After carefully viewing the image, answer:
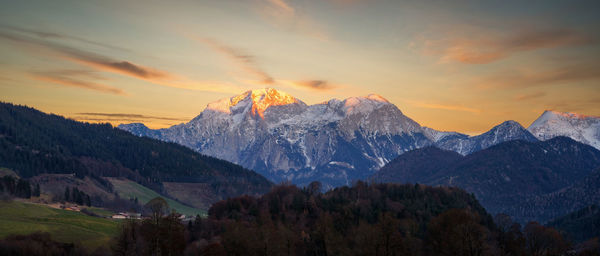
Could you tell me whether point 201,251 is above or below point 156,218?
below

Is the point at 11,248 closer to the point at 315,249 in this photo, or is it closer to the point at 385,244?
the point at 315,249

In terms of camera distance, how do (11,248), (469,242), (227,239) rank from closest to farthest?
(469,242), (227,239), (11,248)

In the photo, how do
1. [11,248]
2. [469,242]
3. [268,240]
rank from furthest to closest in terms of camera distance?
1. [11,248]
2. [268,240]
3. [469,242]

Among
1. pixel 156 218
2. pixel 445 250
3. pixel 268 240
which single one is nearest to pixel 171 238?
pixel 156 218

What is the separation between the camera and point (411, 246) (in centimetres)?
17100

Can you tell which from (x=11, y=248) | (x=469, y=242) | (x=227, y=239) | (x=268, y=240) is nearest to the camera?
(x=469, y=242)

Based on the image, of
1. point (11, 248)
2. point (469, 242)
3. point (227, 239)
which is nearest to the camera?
point (469, 242)

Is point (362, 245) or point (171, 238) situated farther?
point (171, 238)

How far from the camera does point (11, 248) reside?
19162 centimetres

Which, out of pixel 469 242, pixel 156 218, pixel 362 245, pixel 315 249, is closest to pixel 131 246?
pixel 156 218

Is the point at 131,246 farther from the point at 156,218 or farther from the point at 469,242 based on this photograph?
the point at 469,242

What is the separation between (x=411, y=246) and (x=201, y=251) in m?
72.2

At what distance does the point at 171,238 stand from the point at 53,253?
56433 millimetres

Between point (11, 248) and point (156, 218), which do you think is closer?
point (156, 218)
